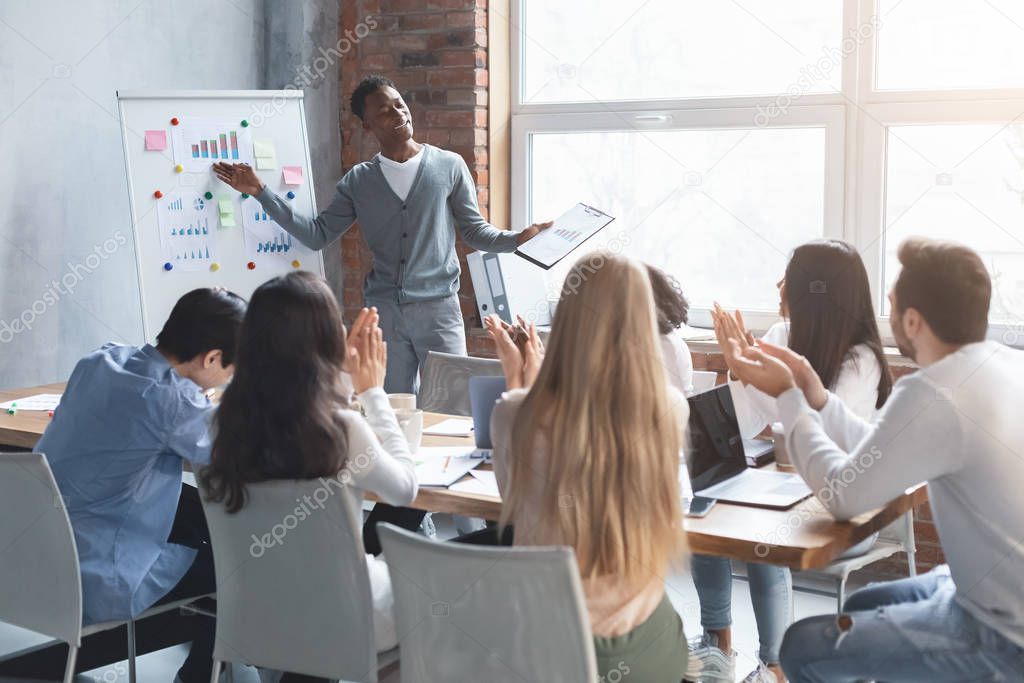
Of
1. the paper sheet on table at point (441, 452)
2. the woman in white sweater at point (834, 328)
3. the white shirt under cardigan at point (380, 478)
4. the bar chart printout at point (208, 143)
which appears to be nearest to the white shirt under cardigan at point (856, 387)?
the woman in white sweater at point (834, 328)

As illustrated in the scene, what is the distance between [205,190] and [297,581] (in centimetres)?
241

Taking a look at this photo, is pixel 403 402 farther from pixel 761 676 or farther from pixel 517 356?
pixel 761 676

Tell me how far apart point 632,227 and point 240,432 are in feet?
8.81

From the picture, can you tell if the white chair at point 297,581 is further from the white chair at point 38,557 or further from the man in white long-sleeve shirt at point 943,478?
the man in white long-sleeve shirt at point 943,478

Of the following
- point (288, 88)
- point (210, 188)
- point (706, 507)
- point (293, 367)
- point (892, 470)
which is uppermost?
point (288, 88)

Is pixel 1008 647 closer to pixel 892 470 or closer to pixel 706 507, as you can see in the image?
pixel 892 470

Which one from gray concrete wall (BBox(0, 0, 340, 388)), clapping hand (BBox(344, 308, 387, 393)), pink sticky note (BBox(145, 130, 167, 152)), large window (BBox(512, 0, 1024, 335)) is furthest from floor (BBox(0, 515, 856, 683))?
pink sticky note (BBox(145, 130, 167, 152))

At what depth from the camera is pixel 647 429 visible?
73.0 inches

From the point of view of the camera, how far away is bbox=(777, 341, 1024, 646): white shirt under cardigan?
1.86 m

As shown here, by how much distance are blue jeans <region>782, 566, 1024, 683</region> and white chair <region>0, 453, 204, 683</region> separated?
4.68 ft

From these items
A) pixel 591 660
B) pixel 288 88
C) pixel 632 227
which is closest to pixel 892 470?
pixel 591 660

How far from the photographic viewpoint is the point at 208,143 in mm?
4156

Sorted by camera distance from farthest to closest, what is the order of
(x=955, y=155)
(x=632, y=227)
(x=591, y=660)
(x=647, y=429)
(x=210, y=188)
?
(x=632, y=227), (x=210, y=188), (x=955, y=155), (x=647, y=429), (x=591, y=660)

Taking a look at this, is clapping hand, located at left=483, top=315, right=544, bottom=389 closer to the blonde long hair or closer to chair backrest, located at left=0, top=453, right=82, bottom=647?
the blonde long hair
